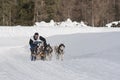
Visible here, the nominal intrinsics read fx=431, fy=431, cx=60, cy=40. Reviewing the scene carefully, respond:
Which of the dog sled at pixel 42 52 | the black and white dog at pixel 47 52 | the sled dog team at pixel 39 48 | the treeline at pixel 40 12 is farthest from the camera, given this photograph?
the treeline at pixel 40 12

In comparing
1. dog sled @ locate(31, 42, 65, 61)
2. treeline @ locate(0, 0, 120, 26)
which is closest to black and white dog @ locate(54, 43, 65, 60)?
dog sled @ locate(31, 42, 65, 61)

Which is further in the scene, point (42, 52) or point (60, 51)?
point (60, 51)

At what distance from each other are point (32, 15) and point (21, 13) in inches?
67.1

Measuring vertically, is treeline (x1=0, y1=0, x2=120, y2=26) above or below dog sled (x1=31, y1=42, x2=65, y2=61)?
above

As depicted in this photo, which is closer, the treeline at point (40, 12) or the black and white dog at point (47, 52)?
the black and white dog at point (47, 52)

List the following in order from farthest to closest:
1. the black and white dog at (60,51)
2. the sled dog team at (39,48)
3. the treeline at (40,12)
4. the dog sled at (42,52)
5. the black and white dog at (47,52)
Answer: the treeline at (40,12), the black and white dog at (60,51), the black and white dog at (47,52), the dog sled at (42,52), the sled dog team at (39,48)

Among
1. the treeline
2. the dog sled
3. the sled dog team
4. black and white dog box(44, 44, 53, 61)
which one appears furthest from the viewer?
the treeline

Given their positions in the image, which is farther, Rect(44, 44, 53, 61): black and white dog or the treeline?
the treeline

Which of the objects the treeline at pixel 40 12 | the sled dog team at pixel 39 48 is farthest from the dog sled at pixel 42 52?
the treeline at pixel 40 12

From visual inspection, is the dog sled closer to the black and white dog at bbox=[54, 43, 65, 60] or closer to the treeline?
the black and white dog at bbox=[54, 43, 65, 60]

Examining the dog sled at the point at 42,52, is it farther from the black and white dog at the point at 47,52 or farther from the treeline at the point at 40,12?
the treeline at the point at 40,12

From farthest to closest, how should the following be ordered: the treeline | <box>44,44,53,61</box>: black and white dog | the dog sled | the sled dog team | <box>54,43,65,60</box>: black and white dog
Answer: the treeline → <box>54,43,65,60</box>: black and white dog → <box>44,44,53,61</box>: black and white dog → the dog sled → the sled dog team

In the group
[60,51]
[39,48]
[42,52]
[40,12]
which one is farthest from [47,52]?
[40,12]

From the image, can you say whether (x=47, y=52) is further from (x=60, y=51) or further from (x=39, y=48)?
(x=60, y=51)
